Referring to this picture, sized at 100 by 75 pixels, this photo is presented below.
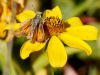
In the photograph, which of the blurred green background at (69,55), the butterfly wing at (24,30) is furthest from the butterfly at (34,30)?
the blurred green background at (69,55)

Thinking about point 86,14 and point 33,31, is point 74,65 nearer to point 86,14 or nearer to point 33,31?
point 86,14

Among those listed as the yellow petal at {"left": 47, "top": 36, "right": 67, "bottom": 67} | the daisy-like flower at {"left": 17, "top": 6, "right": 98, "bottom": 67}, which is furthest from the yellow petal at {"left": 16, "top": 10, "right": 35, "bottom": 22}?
the yellow petal at {"left": 47, "top": 36, "right": 67, "bottom": 67}

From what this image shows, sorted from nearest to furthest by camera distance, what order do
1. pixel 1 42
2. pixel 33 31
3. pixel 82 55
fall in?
pixel 33 31, pixel 1 42, pixel 82 55

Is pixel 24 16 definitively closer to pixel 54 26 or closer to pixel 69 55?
pixel 54 26

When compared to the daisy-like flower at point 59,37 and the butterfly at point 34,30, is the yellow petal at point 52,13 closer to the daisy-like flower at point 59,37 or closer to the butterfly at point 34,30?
the daisy-like flower at point 59,37

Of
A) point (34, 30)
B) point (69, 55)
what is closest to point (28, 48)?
point (34, 30)

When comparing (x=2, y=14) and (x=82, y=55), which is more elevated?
(x=2, y=14)

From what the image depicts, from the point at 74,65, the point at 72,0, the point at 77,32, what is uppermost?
the point at 72,0

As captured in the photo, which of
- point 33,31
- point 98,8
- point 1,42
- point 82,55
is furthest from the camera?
point 98,8

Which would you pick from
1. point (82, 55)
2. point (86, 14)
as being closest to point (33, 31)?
point (82, 55)
